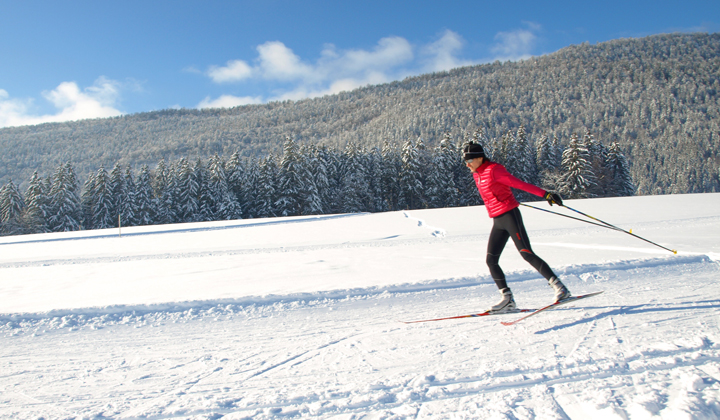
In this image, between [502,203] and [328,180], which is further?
[328,180]

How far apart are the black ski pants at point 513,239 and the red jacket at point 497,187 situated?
92 millimetres

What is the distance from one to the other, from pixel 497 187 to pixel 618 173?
48.9m

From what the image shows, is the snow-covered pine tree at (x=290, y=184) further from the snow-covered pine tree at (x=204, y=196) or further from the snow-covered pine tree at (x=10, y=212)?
the snow-covered pine tree at (x=10, y=212)

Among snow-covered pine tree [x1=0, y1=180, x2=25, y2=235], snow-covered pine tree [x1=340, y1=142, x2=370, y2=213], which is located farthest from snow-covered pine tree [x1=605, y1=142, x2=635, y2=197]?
snow-covered pine tree [x1=0, y1=180, x2=25, y2=235]

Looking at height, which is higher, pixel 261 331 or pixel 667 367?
pixel 261 331

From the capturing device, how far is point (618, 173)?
4316 cm

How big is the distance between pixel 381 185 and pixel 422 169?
5271mm

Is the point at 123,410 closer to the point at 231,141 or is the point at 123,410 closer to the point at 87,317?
the point at 87,317

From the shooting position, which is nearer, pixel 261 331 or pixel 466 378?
pixel 466 378

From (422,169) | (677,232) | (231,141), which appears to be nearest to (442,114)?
(231,141)

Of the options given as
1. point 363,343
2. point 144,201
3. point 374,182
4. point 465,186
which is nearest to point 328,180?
point 374,182

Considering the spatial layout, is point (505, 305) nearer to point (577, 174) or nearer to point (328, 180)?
point (577, 174)

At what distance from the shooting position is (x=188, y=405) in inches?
101

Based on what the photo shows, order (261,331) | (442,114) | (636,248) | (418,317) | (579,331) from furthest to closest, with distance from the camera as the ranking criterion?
(442,114) → (636,248) → (418,317) → (261,331) → (579,331)
